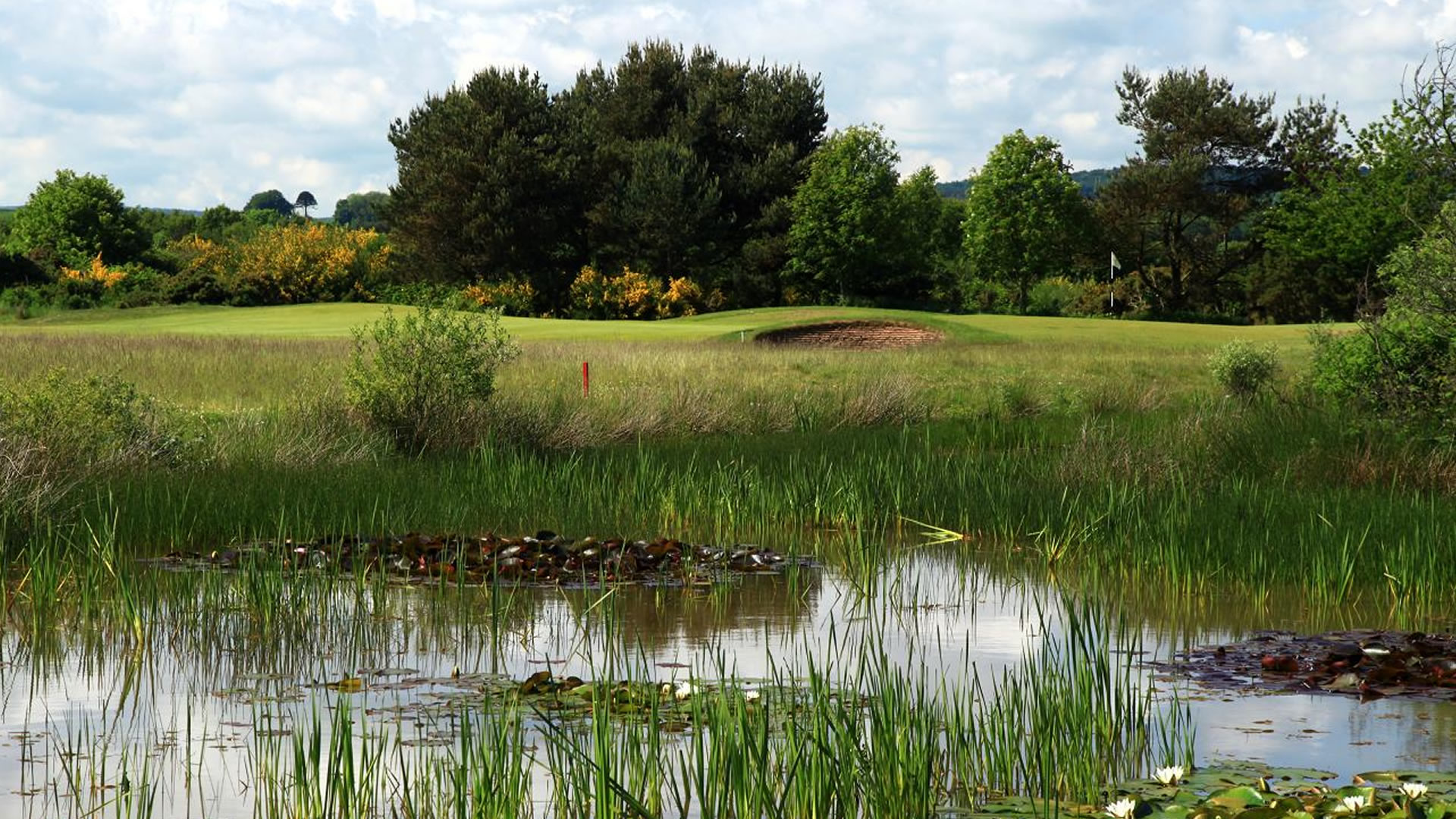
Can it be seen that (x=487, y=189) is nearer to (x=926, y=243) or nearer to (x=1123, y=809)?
(x=926, y=243)

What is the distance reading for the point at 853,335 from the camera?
33.3 metres

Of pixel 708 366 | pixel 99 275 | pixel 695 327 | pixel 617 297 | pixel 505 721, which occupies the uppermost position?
pixel 99 275

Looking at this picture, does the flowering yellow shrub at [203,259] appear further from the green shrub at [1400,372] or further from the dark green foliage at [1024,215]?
the green shrub at [1400,372]

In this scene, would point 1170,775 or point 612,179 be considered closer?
point 1170,775

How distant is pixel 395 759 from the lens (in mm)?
5367

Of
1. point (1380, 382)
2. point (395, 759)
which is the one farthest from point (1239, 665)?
point (1380, 382)

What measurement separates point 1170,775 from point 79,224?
6556cm

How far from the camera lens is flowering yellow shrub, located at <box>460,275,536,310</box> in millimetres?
53531

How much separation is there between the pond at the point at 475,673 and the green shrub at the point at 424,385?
6411 mm

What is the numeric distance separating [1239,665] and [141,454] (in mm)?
8762

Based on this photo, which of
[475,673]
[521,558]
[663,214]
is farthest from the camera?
[663,214]

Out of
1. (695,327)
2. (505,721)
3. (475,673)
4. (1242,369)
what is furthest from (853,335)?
(505,721)

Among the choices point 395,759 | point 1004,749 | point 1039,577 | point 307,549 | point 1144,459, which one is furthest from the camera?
point 1144,459

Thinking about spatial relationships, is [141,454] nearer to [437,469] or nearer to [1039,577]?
[437,469]
